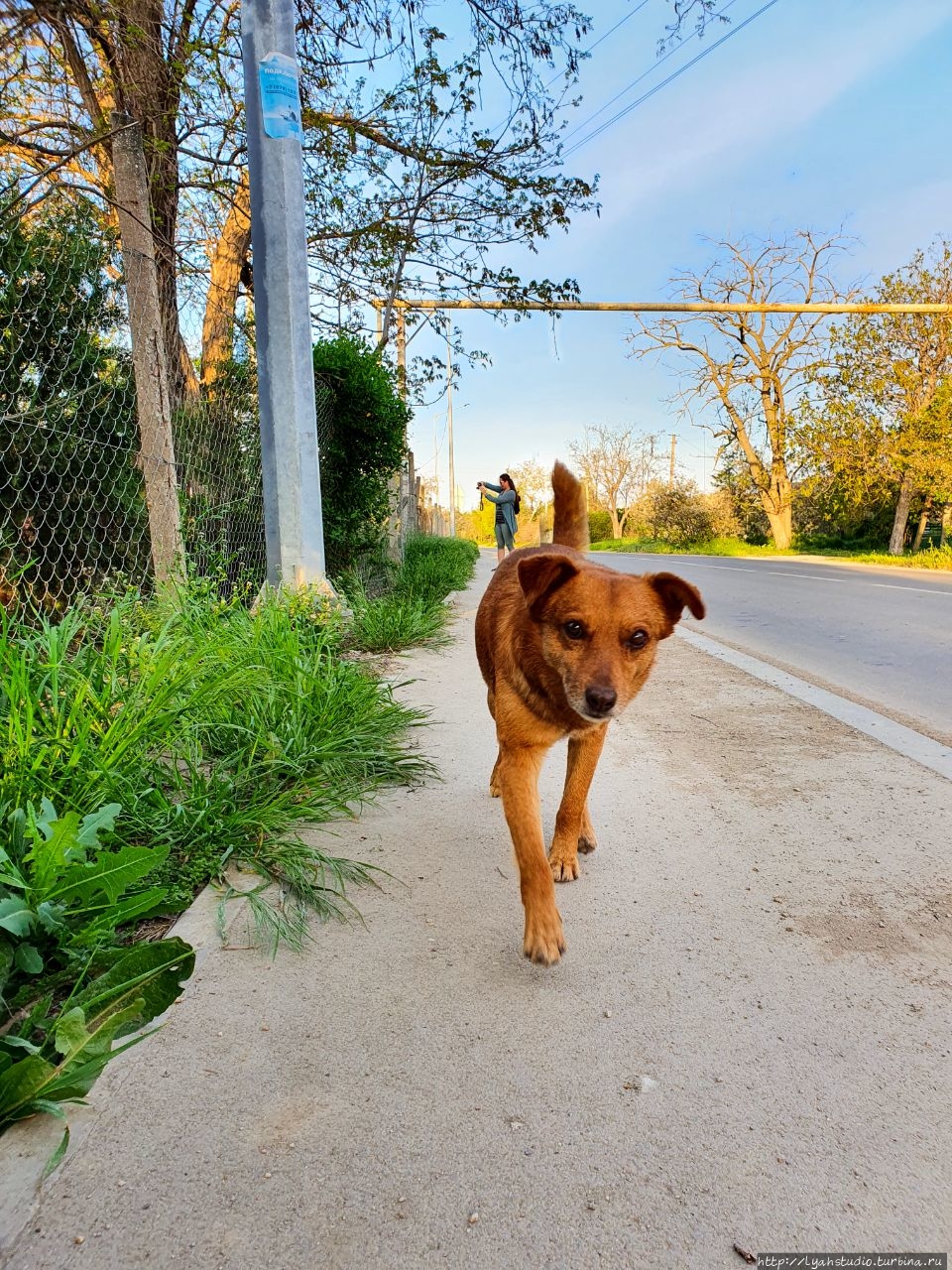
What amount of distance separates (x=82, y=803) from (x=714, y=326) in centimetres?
3494

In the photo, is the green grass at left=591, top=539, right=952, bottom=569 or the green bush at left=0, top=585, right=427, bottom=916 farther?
the green grass at left=591, top=539, right=952, bottom=569

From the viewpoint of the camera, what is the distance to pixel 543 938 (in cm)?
181

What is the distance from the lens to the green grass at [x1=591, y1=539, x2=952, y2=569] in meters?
19.9

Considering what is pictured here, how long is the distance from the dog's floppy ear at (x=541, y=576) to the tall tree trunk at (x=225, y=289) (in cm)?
443

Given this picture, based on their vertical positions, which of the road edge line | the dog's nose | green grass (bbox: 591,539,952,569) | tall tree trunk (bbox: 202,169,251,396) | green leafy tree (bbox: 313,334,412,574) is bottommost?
green grass (bbox: 591,539,952,569)

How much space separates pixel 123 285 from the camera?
4109 millimetres

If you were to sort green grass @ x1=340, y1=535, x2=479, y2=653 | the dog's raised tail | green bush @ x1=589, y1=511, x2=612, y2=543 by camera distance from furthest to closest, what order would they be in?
green bush @ x1=589, y1=511, x2=612, y2=543 < green grass @ x1=340, y1=535, x2=479, y2=653 < the dog's raised tail

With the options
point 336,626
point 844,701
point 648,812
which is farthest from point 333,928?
point 844,701

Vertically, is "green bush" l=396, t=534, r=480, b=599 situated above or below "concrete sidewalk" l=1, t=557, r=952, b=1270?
above

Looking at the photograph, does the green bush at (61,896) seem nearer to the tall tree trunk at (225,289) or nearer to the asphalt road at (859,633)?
the asphalt road at (859,633)

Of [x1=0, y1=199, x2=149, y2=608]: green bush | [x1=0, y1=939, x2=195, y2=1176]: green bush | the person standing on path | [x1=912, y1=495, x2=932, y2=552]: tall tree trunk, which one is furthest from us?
[x1=912, y1=495, x2=932, y2=552]: tall tree trunk

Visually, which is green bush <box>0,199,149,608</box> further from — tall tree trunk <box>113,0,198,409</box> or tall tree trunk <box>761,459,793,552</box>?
tall tree trunk <box>761,459,793,552</box>

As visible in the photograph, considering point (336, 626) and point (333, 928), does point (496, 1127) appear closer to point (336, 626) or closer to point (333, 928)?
point (333, 928)

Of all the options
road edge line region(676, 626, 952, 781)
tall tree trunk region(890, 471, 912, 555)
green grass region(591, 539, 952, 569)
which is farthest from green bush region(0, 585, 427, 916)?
tall tree trunk region(890, 471, 912, 555)
